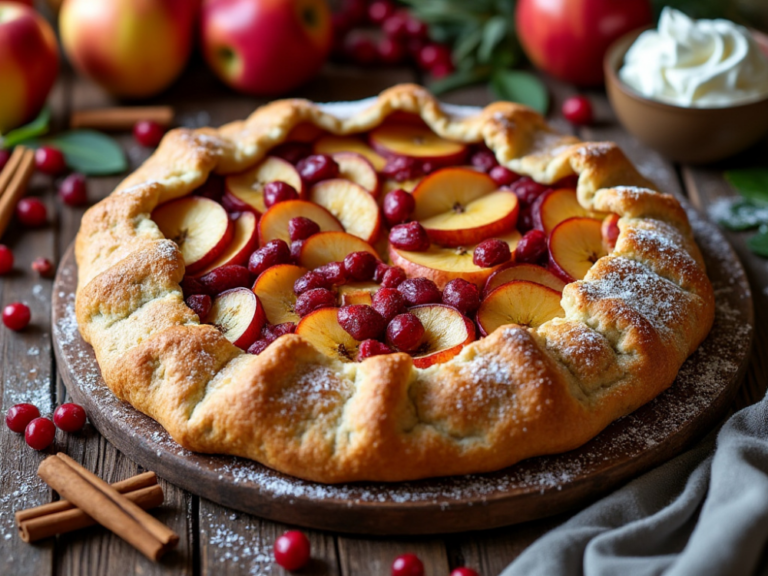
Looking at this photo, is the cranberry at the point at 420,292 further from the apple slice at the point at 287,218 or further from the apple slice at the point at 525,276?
the apple slice at the point at 287,218

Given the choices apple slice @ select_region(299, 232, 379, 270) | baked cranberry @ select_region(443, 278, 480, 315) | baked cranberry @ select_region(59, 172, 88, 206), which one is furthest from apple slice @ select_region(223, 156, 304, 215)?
baked cranberry @ select_region(59, 172, 88, 206)

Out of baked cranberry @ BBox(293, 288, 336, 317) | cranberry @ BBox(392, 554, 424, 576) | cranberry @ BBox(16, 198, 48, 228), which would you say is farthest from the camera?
cranberry @ BBox(16, 198, 48, 228)

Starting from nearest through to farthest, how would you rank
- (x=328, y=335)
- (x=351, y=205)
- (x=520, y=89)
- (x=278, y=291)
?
(x=328, y=335) < (x=278, y=291) < (x=351, y=205) < (x=520, y=89)

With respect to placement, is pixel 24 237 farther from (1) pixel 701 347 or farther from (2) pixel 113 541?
(1) pixel 701 347

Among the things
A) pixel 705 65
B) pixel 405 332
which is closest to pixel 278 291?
pixel 405 332

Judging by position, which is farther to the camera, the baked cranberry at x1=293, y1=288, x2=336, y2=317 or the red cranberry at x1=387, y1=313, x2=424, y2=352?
the baked cranberry at x1=293, y1=288, x2=336, y2=317

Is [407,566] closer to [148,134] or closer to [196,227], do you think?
[196,227]

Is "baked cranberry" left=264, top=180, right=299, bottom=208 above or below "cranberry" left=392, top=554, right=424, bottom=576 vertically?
above

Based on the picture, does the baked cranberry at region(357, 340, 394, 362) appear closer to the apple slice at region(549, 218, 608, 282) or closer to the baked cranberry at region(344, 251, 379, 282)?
the baked cranberry at region(344, 251, 379, 282)
